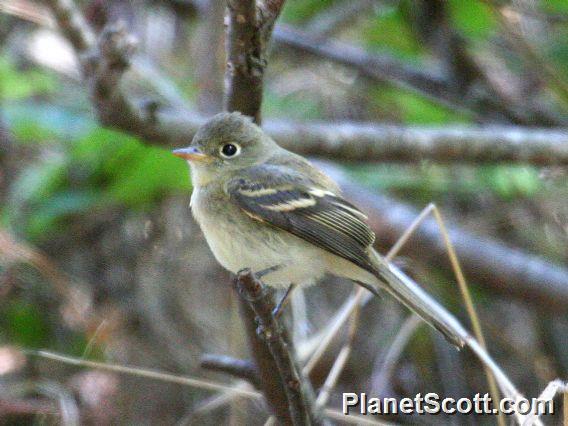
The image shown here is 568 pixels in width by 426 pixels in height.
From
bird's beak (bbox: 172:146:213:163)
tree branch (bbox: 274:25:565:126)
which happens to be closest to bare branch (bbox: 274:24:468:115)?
tree branch (bbox: 274:25:565:126)

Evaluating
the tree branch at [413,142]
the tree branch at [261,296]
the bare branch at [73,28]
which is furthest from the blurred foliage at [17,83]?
the tree branch at [261,296]

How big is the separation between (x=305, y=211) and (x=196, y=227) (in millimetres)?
Answer: 2160

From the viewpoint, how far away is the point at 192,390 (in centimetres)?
441

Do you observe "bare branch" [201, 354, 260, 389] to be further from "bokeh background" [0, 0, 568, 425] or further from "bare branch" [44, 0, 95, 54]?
"bare branch" [44, 0, 95, 54]

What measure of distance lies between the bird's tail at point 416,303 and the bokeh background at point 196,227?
3.14 feet

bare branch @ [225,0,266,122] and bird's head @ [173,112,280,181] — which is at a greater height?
bare branch @ [225,0,266,122]

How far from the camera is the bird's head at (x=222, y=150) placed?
9.25 feet

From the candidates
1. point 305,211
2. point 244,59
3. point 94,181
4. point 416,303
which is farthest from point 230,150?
point 94,181

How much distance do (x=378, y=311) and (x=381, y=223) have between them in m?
0.74

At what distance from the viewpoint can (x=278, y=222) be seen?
2646 millimetres

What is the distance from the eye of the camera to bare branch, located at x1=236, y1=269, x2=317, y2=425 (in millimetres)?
1977

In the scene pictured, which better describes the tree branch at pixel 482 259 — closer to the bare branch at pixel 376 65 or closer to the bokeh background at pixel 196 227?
the bokeh background at pixel 196 227

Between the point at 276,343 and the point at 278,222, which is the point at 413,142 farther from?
the point at 276,343

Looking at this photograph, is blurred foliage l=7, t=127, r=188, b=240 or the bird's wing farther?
blurred foliage l=7, t=127, r=188, b=240
